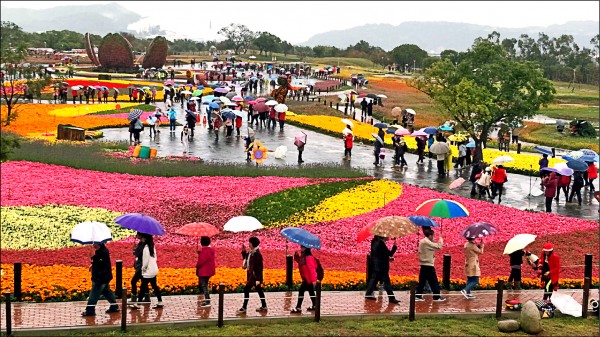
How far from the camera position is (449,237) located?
Answer: 72.7 feet

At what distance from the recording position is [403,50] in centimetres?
12900

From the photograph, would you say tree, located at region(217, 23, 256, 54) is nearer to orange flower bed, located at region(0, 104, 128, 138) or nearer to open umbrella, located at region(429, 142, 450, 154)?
orange flower bed, located at region(0, 104, 128, 138)

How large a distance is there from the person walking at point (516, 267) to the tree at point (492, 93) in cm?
1992

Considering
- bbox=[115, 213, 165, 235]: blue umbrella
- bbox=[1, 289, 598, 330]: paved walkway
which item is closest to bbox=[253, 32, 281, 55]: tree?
bbox=[1, 289, 598, 330]: paved walkway

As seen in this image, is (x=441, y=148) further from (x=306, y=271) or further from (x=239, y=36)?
(x=239, y=36)

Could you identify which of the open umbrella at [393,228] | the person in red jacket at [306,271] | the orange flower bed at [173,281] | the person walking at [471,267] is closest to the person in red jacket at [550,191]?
the orange flower bed at [173,281]

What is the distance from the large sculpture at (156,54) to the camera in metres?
92.6

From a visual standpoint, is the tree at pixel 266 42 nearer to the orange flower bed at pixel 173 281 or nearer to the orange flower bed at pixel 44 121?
the orange flower bed at pixel 44 121

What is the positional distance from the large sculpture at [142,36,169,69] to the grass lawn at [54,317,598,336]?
82.0 m

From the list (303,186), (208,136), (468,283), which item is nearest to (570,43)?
(208,136)

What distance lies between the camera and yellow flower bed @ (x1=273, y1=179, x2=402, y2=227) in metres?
23.8

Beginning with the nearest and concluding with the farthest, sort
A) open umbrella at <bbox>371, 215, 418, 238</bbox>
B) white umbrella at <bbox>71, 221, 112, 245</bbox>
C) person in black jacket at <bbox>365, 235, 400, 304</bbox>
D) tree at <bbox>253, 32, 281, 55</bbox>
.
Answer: white umbrella at <bbox>71, 221, 112, 245</bbox>
open umbrella at <bbox>371, 215, 418, 238</bbox>
person in black jacket at <bbox>365, 235, 400, 304</bbox>
tree at <bbox>253, 32, 281, 55</bbox>

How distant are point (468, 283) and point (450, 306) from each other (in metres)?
0.88

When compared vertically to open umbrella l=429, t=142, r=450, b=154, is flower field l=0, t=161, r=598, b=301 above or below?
below
